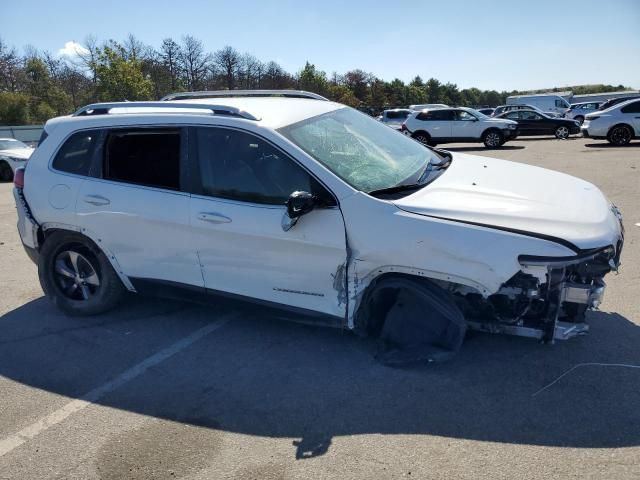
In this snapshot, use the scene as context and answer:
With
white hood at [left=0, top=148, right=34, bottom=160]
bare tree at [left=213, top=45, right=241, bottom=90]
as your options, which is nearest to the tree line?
bare tree at [left=213, top=45, right=241, bottom=90]

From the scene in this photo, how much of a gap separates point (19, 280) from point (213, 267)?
10.5 ft

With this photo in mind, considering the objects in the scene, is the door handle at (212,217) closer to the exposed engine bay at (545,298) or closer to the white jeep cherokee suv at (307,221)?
the white jeep cherokee suv at (307,221)

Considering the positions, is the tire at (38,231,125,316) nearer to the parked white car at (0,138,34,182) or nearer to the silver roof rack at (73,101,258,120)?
the silver roof rack at (73,101,258,120)

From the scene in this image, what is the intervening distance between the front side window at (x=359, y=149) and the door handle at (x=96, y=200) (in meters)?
1.64

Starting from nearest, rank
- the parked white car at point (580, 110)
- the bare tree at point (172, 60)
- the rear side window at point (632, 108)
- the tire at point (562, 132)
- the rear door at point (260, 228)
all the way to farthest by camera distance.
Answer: the rear door at point (260, 228)
the rear side window at point (632, 108)
the tire at point (562, 132)
the parked white car at point (580, 110)
the bare tree at point (172, 60)

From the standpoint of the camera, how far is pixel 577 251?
9.63ft

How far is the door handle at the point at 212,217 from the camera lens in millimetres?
3729

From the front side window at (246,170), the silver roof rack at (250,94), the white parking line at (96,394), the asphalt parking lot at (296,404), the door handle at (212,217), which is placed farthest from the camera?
the silver roof rack at (250,94)

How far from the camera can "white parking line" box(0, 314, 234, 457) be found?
2990 mm

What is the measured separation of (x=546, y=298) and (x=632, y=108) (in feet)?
59.4

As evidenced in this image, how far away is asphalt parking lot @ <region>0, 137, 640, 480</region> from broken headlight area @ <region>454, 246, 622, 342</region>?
1.11 feet

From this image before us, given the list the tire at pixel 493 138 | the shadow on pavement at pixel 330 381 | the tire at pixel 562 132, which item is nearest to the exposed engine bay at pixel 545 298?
the shadow on pavement at pixel 330 381

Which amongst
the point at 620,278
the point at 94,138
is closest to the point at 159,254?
the point at 94,138

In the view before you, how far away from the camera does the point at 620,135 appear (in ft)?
59.2
